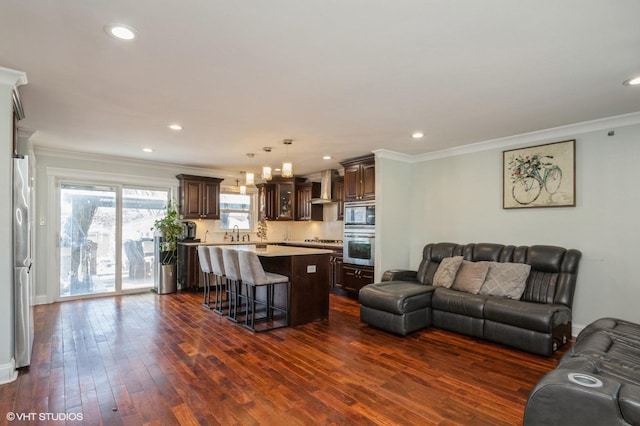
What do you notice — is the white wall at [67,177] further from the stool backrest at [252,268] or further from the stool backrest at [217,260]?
the stool backrest at [252,268]

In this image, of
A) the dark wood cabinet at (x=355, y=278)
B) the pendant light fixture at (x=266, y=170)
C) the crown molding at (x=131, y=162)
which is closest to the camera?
the pendant light fixture at (x=266, y=170)

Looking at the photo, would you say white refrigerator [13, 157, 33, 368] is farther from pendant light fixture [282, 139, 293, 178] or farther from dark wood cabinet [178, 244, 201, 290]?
dark wood cabinet [178, 244, 201, 290]

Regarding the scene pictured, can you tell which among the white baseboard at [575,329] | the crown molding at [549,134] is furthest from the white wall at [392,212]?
the white baseboard at [575,329]

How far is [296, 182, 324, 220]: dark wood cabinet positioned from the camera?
7621 millimetres

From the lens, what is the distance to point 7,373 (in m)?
2.76

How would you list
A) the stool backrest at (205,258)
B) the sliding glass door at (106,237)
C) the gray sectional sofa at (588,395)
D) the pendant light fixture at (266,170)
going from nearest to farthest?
the gray sectional sofa at (588,395), the pendant light fixture at (266,170), the stool backrest at (205,258), the sliding glass door at (106,237)

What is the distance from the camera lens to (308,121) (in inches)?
152

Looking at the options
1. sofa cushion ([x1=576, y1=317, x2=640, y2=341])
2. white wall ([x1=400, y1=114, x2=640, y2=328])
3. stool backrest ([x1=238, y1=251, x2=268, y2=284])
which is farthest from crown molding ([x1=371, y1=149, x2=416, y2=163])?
sofa cushion ([x1=576, y1=317, x2=640, y2=341])

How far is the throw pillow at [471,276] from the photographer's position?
4.14 meters

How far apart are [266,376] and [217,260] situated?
2.35 metres

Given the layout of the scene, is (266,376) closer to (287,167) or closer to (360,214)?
(287,167)

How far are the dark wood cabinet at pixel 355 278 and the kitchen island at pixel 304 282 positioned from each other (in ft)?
3.73

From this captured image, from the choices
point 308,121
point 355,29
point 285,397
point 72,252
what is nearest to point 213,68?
point 355,29

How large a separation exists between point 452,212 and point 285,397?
3.94 m
